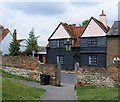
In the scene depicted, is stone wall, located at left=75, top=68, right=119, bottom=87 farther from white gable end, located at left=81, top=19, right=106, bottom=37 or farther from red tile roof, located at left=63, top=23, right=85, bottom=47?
red tile roof, located at left=63, top=23, right=85, bottom=47

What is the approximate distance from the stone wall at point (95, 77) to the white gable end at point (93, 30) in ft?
68.9

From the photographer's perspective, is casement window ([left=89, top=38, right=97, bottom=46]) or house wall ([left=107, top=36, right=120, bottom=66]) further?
casement window ([left=89, top=38, right=97, bottom=46])

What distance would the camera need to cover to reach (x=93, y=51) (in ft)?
138

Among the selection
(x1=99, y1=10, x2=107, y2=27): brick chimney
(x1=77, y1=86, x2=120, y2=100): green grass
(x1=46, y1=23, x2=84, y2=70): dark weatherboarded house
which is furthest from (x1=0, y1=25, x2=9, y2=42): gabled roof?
(x1=77, y1=86, x2=120, y2=100): green grass

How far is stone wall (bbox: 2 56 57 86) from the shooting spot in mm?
23714

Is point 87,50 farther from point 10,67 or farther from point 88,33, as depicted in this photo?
point 10,67

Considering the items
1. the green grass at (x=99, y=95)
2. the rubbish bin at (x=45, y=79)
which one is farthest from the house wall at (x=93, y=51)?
the green grass at (x=99, y=95)

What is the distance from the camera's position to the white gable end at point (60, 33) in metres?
44.9

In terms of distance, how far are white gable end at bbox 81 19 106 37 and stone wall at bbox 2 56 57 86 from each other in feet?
56.4

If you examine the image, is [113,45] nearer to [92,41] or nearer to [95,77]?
[92,41]

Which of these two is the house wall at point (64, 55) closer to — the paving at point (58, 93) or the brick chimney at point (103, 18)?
the brick chimney at point (103, 18)

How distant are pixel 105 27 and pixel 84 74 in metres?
23.0

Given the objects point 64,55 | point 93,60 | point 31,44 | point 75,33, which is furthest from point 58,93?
point 31,44

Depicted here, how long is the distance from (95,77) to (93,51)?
2158cm
